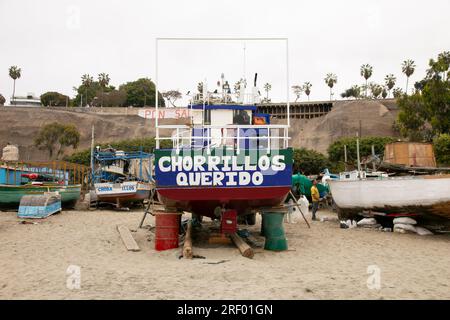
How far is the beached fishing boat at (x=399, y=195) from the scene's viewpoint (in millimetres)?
11281

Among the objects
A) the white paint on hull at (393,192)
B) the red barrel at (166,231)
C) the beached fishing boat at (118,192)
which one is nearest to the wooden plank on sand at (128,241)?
the red barrel at (166,231)

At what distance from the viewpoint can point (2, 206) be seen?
18.7 meters

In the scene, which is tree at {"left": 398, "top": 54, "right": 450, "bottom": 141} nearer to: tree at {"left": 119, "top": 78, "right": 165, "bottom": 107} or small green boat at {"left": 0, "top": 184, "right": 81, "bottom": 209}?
small green boat at {"left": 0, "top": 184, "right": 81, "bottom": 209}

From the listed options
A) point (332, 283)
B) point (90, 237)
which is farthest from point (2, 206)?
point (332, 283)

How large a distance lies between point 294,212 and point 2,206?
13.6 metres

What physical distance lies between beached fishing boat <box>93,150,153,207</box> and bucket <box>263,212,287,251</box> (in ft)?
35.4

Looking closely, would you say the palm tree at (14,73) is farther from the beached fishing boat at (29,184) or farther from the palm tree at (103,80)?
the beached fishing boat at (29,184)

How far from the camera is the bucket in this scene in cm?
952

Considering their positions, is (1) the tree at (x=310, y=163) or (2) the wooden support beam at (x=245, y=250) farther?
(1) the tree at (x=310, y=163)

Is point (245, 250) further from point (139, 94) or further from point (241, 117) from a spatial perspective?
point (139, 94)

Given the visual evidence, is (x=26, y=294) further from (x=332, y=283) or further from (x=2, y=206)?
(x=2, y=206)

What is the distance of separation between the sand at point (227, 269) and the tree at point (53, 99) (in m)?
84.0

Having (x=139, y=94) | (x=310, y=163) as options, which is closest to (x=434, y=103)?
(x=310, y=163)

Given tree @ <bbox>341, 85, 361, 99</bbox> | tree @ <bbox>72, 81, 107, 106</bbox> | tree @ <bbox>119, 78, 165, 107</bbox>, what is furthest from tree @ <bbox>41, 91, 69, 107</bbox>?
tree @ <bbox>341, 85, 361, 99</bbox>
